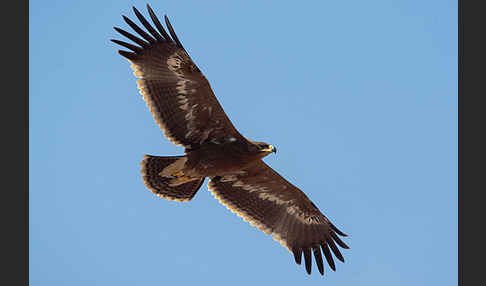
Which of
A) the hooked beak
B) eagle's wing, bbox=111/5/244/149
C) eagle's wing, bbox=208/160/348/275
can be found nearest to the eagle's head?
the hooked beak

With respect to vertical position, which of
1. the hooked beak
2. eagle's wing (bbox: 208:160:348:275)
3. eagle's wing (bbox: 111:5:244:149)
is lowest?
eagle's wing (bbox: 208:160:348:275)

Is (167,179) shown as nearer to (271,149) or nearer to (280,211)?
(271,149)

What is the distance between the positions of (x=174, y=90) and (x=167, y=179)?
1.72 m

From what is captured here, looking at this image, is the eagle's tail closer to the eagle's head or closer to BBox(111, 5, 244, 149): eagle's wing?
BBox(111, 5, 244, 149): eagle's wing

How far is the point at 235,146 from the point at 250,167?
106 centimetres

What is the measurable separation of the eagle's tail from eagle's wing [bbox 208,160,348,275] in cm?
77

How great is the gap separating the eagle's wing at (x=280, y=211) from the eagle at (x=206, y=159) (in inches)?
0.7

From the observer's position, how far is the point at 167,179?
11.7 m

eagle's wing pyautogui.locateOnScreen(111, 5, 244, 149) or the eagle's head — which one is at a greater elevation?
eagle's wing pyautogui.locateOnScreen(111, 5, 244, 149)

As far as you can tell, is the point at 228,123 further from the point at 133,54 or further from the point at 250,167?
the point at 133,54

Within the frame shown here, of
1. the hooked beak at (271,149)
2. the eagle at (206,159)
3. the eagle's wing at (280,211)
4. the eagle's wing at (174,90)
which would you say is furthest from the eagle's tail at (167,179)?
the hooked beak at (271,149)

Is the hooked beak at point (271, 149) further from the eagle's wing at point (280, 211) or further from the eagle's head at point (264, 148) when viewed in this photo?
the eagle's wing at point (280, 211)

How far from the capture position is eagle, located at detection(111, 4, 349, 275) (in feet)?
36.2

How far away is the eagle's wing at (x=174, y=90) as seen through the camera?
11.0m
